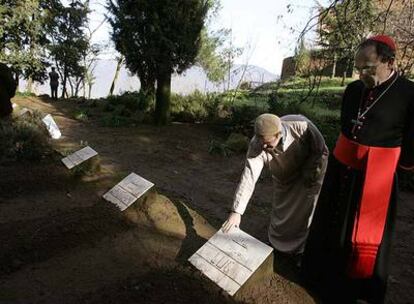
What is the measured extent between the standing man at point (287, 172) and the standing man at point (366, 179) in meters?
0.37

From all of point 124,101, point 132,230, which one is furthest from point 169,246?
point 124,101

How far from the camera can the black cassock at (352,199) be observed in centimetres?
270

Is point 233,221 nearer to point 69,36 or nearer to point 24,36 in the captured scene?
point 24,36

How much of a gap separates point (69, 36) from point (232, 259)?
23246 mm

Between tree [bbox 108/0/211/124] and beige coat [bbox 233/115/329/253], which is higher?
tree [bbox 108/0/211/124]

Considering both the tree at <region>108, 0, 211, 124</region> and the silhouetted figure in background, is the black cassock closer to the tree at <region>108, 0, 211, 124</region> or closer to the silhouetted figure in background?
the silhouetted figure in background

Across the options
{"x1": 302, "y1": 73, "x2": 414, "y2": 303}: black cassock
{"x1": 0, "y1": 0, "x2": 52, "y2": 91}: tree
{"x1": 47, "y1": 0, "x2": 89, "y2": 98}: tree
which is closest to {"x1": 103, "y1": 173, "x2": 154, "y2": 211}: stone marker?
{"x1": 302, "y1": 73, "x2": 414, "y2": 303}: black cassock

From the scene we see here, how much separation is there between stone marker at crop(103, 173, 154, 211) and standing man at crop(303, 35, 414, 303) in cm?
202

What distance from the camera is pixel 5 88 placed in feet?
23.6

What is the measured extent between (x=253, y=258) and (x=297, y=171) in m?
0.91

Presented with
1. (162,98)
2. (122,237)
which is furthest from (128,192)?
(162,98)

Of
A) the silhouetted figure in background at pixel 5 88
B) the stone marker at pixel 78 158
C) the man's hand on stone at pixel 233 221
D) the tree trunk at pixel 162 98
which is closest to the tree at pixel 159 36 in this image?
the tree trunk at pixel 162 98

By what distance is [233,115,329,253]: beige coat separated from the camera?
3195 mm

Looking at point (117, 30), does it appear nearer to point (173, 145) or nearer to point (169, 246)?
point (173, 145)
